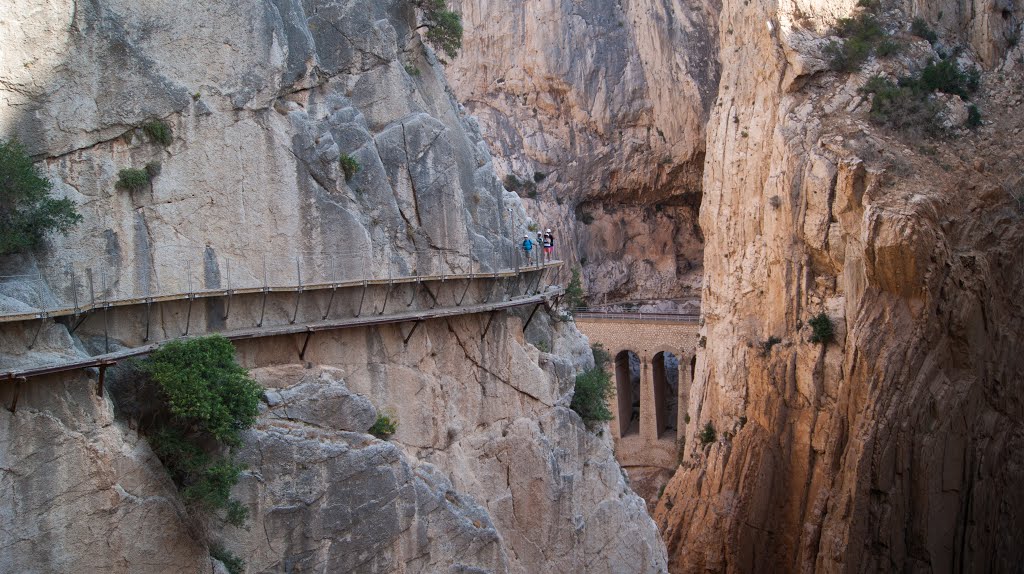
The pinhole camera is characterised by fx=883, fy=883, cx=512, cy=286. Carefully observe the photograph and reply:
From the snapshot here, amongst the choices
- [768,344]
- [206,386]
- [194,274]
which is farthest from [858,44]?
[206,386]

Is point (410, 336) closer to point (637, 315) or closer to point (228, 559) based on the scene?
point (228, 559)

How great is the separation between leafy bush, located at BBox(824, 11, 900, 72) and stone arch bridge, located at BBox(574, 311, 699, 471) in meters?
15.6

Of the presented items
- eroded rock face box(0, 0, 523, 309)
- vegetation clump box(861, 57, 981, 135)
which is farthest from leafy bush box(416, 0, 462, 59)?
vegetation clump box(861, 57, 981, 135)

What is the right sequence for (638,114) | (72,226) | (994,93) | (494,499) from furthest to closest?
(638,114)
(994,93)
(494,499)
(72,226)

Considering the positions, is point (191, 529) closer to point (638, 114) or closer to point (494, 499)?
point (494, 499)

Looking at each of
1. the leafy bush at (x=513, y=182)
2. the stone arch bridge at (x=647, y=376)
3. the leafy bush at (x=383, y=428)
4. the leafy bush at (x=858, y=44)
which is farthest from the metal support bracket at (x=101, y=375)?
the leafy bush at (x=513, y=182)

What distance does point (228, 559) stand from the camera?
1552 cm

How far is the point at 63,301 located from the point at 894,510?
28.3 meters

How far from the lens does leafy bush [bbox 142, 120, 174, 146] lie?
17.1 m

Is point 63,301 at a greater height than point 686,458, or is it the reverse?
point 63,301

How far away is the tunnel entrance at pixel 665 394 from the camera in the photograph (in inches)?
1919

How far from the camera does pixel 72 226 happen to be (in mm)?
16016

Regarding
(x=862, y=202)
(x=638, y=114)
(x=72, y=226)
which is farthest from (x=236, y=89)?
(x=638, y=114)

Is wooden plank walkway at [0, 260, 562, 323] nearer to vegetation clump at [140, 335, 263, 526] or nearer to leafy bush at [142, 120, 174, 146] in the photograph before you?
vegetation clump at [140, 335, 263, 526]
